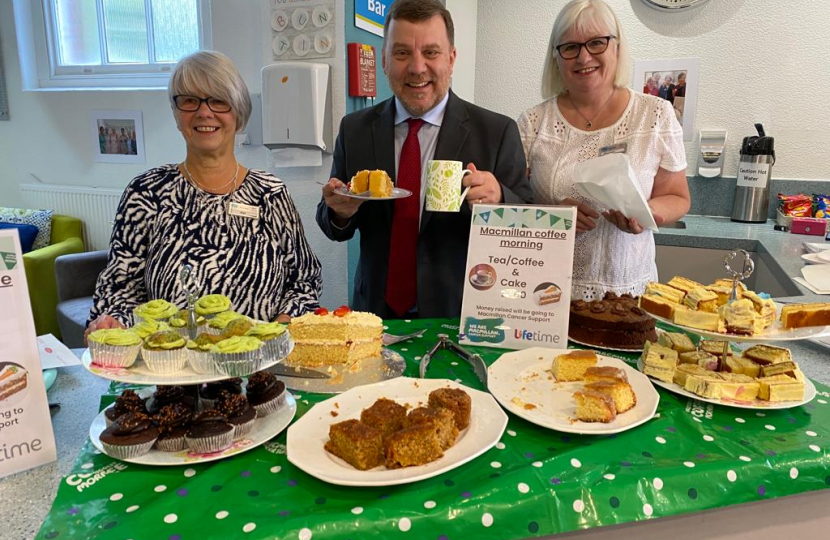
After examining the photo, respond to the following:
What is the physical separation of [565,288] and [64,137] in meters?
5.60

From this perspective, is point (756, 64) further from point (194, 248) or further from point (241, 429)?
point (241, 429)

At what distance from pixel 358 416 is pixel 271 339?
0.24 metres

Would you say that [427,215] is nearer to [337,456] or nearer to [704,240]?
[337,456]

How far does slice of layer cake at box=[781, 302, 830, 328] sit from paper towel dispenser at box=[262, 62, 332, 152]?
2.77 meters

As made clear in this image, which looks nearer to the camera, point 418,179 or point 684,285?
point 684,285

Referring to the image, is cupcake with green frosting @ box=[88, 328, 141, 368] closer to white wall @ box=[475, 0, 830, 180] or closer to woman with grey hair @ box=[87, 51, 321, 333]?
woman with grey hair @ box=[87, 51, 321, 333]

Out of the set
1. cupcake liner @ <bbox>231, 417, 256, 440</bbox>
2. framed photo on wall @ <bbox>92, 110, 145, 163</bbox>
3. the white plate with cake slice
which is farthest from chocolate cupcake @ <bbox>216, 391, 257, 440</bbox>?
framed photo on wall @ <bbox>92, 110, 145, 163</bbox>

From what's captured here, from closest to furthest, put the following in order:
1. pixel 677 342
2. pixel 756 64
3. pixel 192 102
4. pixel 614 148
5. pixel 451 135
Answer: pixel 677 342 → pixel 192 102 → pixel 614 148 → pixel 451 135 → pixel 756 64

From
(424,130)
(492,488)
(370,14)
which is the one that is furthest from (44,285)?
(492,488)

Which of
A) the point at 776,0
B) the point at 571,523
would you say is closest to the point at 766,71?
the point at 776,0

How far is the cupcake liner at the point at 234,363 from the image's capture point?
1062 millimetres

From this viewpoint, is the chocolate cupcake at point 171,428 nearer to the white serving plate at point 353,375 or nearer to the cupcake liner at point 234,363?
the cupcake liner at point 234,363

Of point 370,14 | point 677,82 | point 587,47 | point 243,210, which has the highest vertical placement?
point 370,14

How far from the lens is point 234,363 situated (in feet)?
3.49
